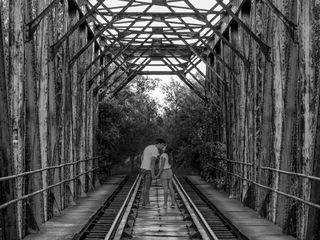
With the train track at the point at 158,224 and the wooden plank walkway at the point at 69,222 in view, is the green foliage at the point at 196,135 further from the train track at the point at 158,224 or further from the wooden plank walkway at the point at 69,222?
the wooden plank walkway at the point at 69,222

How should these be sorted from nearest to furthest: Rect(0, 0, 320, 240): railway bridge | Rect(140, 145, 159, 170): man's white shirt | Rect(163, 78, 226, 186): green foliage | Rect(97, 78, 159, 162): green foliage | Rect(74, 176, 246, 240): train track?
1. Rect(0, 0, 320, 240): railway bridge
2. Rect(74, 176, 246, 240): train track
3. Rect(140, 145, 159, 170): man's white shirt
4. Rect(163, 78, 226, 186): green foliage
5. Rect(97, 78, 159, 162): green foliage

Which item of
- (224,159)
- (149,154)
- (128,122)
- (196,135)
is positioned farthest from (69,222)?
(128,122)

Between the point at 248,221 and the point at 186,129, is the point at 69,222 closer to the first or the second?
the point at 248,221

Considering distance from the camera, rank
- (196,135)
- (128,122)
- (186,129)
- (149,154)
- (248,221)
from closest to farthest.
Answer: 1. (248,221)
2. (149,154)
3. (196,135)
4. (186,129)
5. (128,122)

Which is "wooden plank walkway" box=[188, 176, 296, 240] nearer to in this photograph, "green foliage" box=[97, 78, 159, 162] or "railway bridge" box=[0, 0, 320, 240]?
"railway bridge" box=[0, 0, 320, 240]

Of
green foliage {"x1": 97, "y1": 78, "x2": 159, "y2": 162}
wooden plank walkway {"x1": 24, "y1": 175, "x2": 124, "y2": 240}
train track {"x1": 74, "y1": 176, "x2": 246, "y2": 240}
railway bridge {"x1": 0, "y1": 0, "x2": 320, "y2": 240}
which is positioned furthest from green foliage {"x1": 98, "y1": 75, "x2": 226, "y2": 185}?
wooden plank walkway {"x1": 24, "y1": 175, "x2": 124, "y2": 240}

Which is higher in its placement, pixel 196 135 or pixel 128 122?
pixel 128 122

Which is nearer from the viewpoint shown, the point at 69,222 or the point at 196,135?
the point at 69,222

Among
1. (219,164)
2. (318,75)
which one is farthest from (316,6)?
(219,164)

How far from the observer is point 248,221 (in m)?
12.7

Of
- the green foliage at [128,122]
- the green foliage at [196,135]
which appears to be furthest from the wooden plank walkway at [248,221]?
the green foliage at [128,122]

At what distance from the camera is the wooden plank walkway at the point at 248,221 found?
10.6 meters

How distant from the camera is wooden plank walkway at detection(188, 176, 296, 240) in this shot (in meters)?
10.6

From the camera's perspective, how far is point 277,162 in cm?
1231
